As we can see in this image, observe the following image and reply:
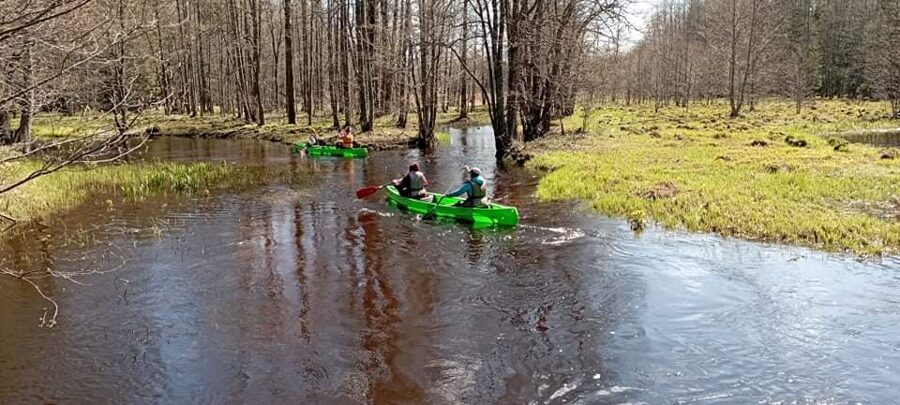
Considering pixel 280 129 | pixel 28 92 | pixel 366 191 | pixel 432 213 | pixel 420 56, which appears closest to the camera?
pixel 28 92

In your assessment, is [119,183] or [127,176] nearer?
[119,183]

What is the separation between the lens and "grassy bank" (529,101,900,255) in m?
11.2

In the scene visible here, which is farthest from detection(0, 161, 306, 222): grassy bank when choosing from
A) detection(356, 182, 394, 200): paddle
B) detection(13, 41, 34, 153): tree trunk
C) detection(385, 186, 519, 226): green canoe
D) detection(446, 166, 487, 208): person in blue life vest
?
detection(446, 166, 487, 208): person in blue life vest

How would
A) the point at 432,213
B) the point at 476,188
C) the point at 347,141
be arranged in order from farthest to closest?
the point at 347,141, the point at 432,213, the point at 476,188

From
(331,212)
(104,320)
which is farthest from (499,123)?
(104,320)

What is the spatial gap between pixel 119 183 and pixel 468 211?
1054 cm

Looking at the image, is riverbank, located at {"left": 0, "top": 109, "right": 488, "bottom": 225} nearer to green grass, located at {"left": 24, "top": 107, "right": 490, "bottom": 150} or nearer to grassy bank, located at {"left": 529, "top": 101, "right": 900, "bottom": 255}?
green grass, located at {"left": 24, "top": 107, "right": 490, "bottom": 150}

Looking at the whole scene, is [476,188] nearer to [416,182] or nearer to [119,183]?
[416,182]

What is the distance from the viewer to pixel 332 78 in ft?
121

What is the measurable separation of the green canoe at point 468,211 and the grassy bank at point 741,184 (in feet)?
7.53

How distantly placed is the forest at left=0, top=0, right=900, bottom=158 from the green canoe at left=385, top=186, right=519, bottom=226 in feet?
18.2

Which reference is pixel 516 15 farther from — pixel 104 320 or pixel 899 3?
pixel 899 3

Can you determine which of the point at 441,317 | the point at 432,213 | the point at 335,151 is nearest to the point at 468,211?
the point at 432,213

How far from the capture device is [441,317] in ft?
27.3
